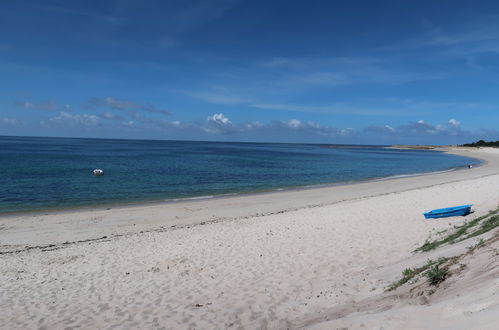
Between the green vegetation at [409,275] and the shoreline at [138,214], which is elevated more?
the green vegetation at [409,275]

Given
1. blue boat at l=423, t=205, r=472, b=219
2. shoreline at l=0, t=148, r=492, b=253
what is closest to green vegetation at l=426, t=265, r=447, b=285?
blue boat at l=423, t=205, r=472, b=219

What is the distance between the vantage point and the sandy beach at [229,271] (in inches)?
253

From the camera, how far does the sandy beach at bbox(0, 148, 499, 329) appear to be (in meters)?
6.42

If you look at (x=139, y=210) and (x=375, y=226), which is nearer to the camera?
(x=375, y=226)

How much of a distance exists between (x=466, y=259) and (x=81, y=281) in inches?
406

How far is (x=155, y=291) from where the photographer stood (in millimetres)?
9086

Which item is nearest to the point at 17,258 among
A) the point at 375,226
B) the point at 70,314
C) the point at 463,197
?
the point at 70,314

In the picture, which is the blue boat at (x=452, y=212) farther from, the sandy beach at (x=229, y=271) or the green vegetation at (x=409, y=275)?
the green vegetation at (x=409, y=275)

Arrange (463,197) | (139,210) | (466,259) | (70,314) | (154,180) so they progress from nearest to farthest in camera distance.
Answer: (466,259), (70,314), (463,197), (139,210), (154,180)

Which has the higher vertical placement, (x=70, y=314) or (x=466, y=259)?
(x=466, y=259)

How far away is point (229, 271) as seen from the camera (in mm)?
10391

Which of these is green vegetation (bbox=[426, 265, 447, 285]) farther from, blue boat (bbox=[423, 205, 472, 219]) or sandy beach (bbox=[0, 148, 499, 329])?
blue boat (bbox=[423, 205, 472, 219])

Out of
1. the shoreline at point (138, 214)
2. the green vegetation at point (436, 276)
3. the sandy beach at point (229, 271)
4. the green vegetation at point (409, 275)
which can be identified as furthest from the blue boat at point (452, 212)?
the green vegetation at point (436, 276)

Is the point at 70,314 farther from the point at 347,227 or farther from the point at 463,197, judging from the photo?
the point at 463,197
